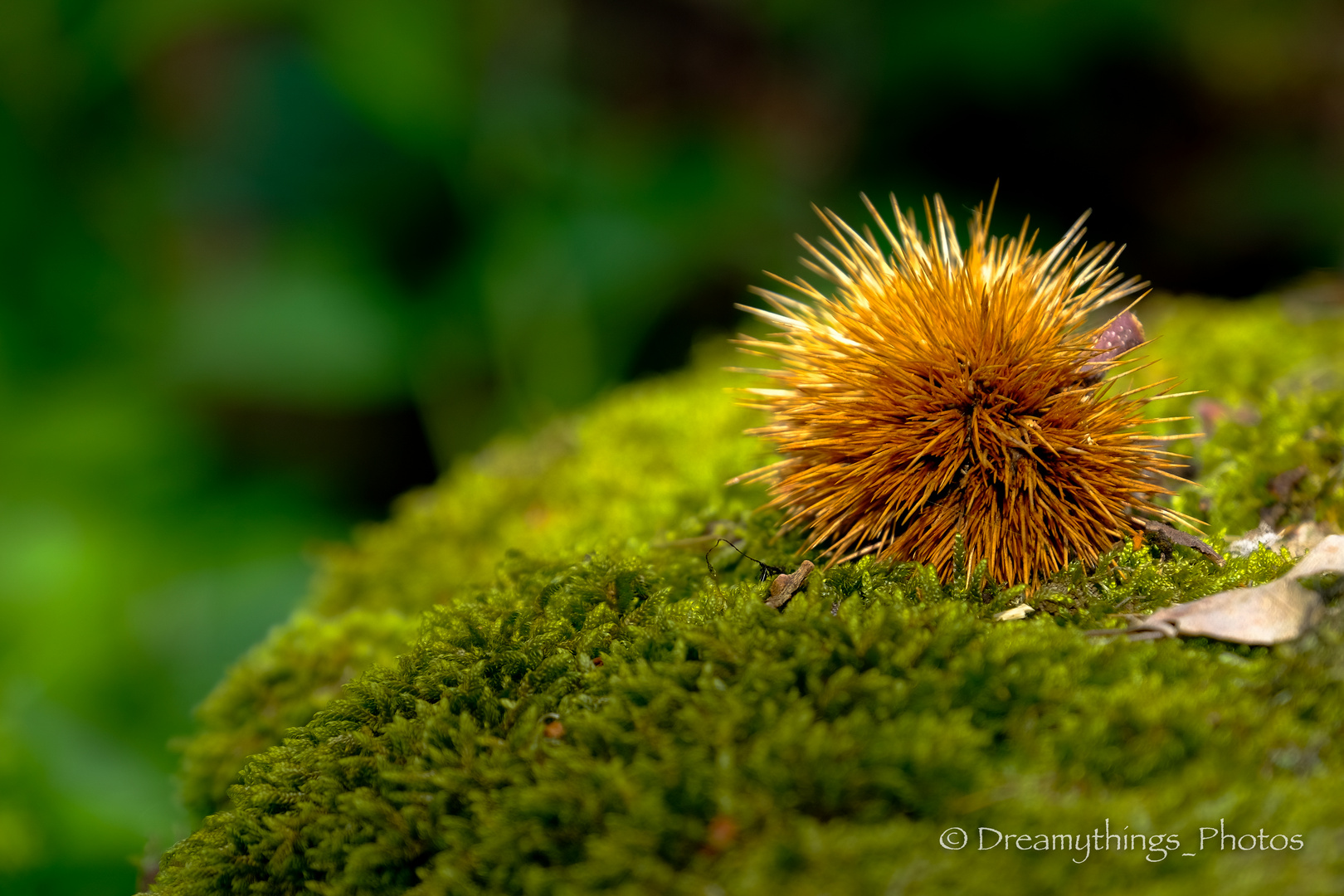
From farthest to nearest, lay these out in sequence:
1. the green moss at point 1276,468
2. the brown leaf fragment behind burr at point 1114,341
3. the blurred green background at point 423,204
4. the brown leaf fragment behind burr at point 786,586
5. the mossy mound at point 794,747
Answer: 1. the blurred green background at point 423,204
2. the green moss at point 1276,468
3. the brown leaf fragment behind burr at point 1114,341
4. the brown leaf fragment behind burr at point 786,586
5. the mossy mound at point 794,747

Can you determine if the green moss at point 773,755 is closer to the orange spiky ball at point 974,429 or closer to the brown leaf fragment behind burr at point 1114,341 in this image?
the orange spiky ball at point 974,429

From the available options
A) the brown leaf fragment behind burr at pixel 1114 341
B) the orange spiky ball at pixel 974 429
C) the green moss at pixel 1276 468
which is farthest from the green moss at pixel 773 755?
the green moss at pixel 1276 468

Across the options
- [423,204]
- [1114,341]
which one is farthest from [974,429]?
[423,204]

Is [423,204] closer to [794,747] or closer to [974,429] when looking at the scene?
[974,429]

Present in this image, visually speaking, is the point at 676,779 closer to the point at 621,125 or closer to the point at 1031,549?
the point at 1031,549

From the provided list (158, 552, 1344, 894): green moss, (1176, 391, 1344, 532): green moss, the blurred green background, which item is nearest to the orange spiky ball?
(158, 552, 1344, 894): green moss

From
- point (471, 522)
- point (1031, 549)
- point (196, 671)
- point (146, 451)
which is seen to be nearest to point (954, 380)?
point (1031, 549)

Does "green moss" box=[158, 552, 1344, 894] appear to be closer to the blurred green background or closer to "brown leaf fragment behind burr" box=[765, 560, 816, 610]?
"brown leaf fragment behind burr" box=[765, 560, 816, 610]
